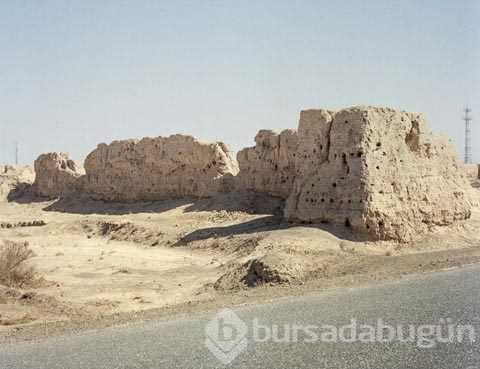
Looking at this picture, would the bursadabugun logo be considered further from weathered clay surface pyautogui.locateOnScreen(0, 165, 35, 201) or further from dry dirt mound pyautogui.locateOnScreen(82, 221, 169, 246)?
weathered clay surface pyautogui.locateOnScreen(0, 165, 35, 201)

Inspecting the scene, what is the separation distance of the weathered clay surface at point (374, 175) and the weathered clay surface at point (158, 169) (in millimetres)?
9024

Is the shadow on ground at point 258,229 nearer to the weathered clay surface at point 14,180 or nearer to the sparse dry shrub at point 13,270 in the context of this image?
the sparse dry shrub at point 13,270

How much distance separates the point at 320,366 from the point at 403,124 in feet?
40.2

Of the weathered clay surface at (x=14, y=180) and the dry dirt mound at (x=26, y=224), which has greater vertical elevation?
the weathered clay surface at (x=14, y=180)

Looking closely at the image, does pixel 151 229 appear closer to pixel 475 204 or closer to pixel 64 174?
pixel 475 204

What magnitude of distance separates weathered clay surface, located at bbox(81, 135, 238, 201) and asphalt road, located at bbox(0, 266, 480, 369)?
56.2ft

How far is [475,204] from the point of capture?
20203mm

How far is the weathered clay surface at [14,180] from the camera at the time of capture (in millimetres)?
38500

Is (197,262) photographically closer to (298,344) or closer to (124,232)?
(124,232)

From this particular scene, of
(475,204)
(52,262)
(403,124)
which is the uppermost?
(403,124)

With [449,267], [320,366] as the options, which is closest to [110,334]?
[320,366]

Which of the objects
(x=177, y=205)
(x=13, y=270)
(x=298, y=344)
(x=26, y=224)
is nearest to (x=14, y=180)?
(x=26, y=224)

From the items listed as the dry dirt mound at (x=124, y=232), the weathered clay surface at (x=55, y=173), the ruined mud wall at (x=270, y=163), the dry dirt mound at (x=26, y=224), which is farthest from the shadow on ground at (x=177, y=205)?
the dry dirt mound at (x=26, y=224)

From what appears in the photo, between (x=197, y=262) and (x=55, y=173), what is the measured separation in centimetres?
2242
